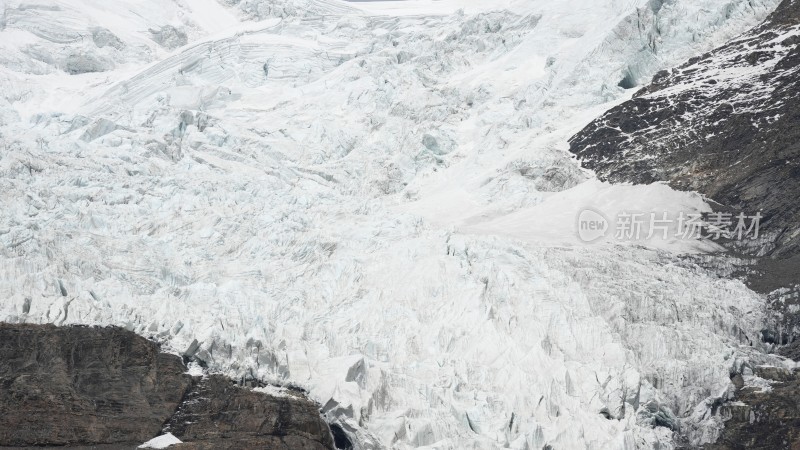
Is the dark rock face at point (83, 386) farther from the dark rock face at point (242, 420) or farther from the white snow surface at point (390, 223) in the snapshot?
the white snow surface at point (390, 223)

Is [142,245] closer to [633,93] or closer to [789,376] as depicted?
[789,376]

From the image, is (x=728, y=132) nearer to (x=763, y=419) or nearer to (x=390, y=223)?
(x=390, y=223)

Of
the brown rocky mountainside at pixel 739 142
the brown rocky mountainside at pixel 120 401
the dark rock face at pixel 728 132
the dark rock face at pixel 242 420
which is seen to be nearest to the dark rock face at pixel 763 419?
the brown rocky mountainside at pixel 739 142

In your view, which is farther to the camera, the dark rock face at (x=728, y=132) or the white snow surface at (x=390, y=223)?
the dark rock face at (x=728, y=132)

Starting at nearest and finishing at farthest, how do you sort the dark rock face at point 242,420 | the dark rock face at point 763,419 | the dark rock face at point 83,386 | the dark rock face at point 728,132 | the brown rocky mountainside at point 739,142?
the dark rock face at point 83,386
the dark rock face at point 242,420
the dark rock face at point 763,419
the brown rocky mountainside at point 739,142
the dark rock face at point 728,132

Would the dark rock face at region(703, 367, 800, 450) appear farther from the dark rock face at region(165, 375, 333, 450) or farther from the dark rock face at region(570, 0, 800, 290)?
the dark rock face at region(165, 375, 333, 450)

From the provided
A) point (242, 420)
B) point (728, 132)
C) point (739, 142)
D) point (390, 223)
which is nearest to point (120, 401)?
point (242, 420)
